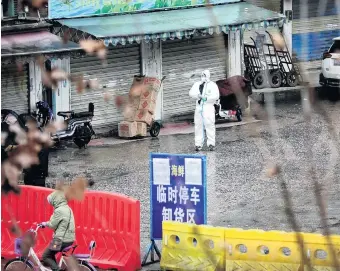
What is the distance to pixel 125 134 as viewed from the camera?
20219 millimetres

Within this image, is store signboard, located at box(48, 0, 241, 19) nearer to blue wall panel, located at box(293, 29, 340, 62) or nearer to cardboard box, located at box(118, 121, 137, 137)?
cardboard box, located at box(118, 121, 137, 137)

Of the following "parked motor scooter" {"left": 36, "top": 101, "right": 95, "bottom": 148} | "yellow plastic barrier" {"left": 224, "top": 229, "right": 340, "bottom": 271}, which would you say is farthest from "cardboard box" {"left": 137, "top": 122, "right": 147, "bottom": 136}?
"yellow plastic barrier" {"left": 224, "top": 229, "right": 340, "bottom": 271}

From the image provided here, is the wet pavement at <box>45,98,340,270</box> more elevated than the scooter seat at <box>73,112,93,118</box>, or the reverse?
the scooter seat at <box>73,112,93,118</box>

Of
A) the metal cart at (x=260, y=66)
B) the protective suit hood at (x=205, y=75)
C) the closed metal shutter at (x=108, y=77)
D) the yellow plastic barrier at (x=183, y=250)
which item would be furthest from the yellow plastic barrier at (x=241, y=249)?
the metal cart at (x=260, y=66)

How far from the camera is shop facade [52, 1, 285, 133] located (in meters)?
20.1

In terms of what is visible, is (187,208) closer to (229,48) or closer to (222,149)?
(222,149)

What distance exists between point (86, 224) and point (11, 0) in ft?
29.4

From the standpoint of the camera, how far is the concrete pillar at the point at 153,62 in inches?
843

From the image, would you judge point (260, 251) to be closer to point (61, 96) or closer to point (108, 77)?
point (61, 96)

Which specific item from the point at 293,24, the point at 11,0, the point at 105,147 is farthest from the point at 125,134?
the point at 293,24

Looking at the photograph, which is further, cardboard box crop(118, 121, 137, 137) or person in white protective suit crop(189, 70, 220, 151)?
cardboard box crop(118, 121, 137, 137)

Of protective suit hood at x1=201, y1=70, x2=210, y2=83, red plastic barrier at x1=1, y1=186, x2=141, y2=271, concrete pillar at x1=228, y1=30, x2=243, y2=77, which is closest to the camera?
red plastic barrier at x1=1, y1=186, x2=141, y2=271

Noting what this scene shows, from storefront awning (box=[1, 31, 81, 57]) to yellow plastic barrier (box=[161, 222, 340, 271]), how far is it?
6712 mm

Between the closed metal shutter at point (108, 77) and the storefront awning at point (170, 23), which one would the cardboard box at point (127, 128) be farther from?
the storefront awning at point (170, 23)
